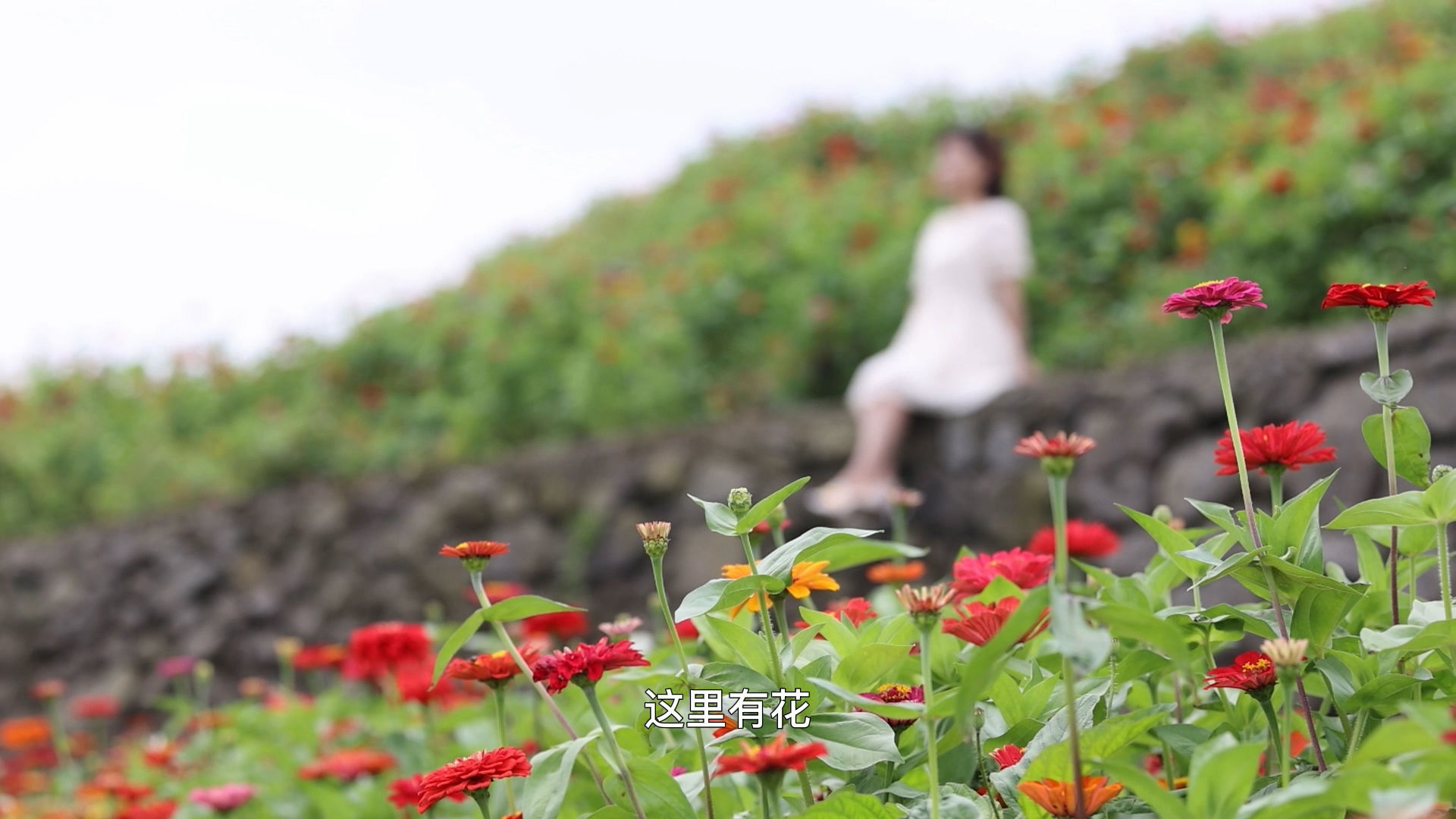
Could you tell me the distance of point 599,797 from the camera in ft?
3.89

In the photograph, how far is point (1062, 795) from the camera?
75 cm

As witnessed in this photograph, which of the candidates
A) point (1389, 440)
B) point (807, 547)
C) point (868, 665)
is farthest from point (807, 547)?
point (1389, 440)

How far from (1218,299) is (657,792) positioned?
1.84 ft

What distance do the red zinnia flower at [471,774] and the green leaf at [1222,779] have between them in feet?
1.63

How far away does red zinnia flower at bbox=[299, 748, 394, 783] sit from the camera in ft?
5.37

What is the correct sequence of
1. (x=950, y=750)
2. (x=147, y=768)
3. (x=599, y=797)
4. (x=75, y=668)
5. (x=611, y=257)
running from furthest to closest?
1. (x=611, y=257)
2. (x=75, y=668)
3. (x=147, y=768)
4. (x=599, y=797)
5. (x=950, y=750)

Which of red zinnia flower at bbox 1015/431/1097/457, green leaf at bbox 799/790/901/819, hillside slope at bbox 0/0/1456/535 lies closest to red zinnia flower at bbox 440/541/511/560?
green leaf at bbox 799/790/901/819

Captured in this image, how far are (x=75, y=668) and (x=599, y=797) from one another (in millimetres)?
5178

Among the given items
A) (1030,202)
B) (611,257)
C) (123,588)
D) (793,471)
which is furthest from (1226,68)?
(123,588)

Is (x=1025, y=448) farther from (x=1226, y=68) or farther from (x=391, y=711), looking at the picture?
(x=1226, y=68)

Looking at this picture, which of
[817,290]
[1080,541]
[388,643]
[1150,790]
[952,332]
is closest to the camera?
[1150,790]

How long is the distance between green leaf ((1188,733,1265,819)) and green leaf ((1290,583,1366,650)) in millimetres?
196

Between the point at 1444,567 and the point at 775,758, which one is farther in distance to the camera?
the point at 1444,567

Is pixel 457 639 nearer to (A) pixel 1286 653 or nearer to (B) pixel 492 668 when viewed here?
(B) pixel 492 668
